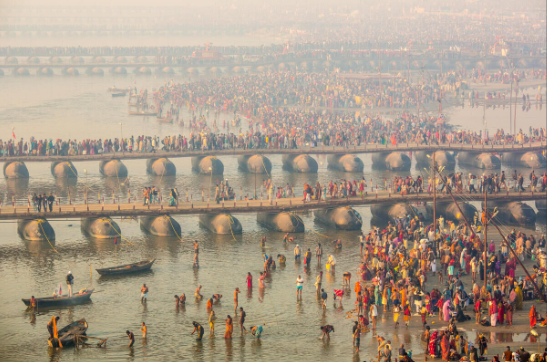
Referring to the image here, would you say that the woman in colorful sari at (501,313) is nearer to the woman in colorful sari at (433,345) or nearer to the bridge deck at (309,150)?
the woman in colorful sari at (433,345)

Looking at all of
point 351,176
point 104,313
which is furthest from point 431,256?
point 351,176

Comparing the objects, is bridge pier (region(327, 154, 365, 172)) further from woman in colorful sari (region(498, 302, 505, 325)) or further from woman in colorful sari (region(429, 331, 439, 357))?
woman in colorful sari (region(429, 331, 439, 357))

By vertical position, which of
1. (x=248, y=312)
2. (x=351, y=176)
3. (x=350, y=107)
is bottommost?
(x=248, y=312)

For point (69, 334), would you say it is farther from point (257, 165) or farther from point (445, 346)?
point (257, 165)

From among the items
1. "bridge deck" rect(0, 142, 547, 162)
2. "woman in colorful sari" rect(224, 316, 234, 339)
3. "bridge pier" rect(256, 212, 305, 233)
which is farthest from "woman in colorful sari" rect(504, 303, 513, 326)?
"bridge deck" rect(0, 142, 547, 162)

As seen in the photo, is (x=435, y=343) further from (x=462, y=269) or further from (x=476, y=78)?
(x=476, y=78)

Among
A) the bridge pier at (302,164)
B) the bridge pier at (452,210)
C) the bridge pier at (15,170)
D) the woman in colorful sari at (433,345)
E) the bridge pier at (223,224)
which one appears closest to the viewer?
the woman in colorful sari at (433,345)

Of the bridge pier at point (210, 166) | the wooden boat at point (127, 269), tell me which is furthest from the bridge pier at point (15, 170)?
the wooden boat at point (127, 269)
